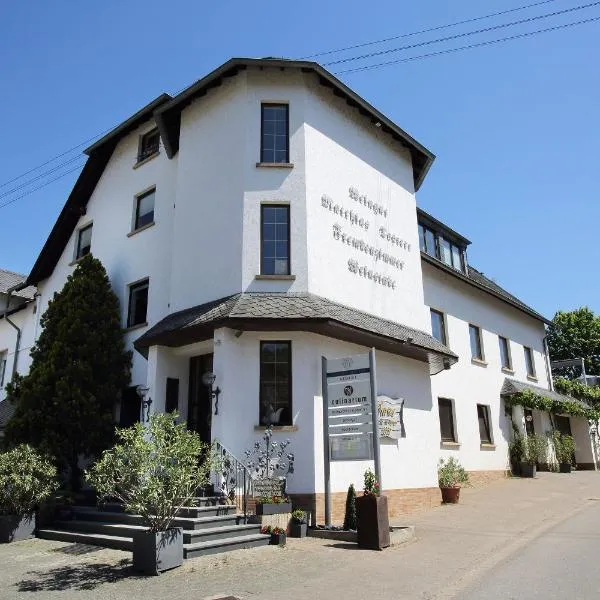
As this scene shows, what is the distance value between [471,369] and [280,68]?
1286 cm

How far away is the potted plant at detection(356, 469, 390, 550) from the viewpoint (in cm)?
918

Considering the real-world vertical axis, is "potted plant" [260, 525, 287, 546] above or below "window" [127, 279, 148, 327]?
below

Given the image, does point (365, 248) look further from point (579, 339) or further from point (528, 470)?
point (579, 339)

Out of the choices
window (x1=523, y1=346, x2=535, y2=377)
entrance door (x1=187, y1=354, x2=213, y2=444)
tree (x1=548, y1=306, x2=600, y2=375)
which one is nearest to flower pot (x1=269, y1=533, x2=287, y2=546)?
entrance door (x1=187, y1=354, x2=213, y2=444)

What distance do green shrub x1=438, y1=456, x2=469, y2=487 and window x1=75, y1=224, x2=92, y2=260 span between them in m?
13.9

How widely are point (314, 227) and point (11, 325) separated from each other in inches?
665

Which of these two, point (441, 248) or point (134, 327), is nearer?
point (134, 327)

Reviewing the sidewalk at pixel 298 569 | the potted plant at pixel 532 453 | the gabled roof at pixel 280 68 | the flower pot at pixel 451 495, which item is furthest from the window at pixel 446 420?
the gabled roof at pixel 280 68

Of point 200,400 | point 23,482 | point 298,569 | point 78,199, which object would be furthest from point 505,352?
point 23,482

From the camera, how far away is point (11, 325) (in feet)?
78.0

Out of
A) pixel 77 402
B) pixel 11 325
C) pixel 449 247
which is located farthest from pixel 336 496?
pixel 11 325

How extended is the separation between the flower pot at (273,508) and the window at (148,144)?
11.7m

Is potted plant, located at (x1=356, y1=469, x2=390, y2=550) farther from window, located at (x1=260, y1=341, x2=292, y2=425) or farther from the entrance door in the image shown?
the entrance door

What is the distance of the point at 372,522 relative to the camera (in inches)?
364
